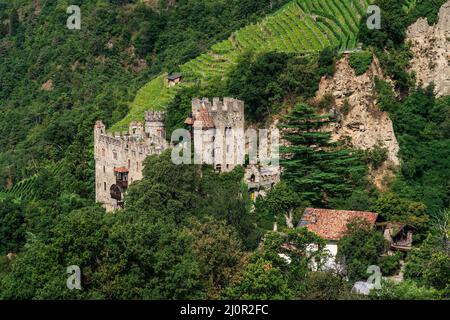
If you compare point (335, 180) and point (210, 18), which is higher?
point (210, 18)

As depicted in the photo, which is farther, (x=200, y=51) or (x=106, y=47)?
(x=106, y=47)

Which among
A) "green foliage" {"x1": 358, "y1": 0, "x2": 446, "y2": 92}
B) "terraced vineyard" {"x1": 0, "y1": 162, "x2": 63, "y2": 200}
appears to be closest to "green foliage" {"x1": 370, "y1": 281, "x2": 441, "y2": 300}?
"green foliage" {"x1": 358, "y1": 0, "x2": 446, "y2": 92}

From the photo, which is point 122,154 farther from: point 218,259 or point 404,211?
point 218,259

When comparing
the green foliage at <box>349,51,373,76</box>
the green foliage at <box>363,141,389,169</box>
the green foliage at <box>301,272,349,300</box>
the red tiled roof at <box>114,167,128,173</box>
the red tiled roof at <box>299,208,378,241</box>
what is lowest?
the green foliage at <box>301,272,349,300</box>

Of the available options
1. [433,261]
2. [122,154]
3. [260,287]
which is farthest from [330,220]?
[122,154]

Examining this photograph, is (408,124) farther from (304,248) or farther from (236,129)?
(304,248)

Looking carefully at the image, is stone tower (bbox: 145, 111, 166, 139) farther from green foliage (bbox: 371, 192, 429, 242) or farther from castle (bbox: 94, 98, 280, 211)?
green foliage (bbox: 371, 192, 429, 242)

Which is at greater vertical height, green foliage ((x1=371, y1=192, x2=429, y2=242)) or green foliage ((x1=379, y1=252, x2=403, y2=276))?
green foliage ((x1=371, y1=192, x2=429, y2=242))

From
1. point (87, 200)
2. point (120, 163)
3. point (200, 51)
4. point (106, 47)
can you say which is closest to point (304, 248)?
point (120, 163)
